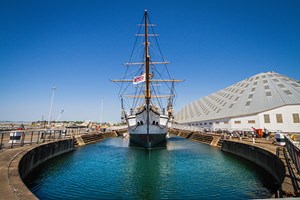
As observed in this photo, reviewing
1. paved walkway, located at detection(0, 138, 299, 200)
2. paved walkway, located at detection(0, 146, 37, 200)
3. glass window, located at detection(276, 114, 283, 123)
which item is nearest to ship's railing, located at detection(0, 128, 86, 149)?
paved walkway, located at detection(0, 138, 299, 200)

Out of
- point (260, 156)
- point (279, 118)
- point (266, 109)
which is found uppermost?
point (266, 109)

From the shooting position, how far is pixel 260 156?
1534 cm

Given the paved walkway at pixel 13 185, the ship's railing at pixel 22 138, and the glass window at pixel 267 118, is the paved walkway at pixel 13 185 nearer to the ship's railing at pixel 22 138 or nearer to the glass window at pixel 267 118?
the ship's railing at pixel 22 138

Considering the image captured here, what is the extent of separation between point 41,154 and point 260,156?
2049cm

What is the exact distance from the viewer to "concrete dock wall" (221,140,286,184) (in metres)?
10.8

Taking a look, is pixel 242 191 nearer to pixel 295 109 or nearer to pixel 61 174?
pixel 61 174

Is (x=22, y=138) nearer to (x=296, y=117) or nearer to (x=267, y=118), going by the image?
(x=267, y=118)

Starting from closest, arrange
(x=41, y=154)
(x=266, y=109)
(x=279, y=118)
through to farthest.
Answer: (x=41, y=154) < (x=279, y=118) < (x=266, y=109)

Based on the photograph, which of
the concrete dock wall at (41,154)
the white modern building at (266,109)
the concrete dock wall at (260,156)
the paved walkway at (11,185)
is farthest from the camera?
the white modern building at (266,109)

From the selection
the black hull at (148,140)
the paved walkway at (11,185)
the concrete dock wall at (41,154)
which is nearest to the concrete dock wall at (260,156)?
the black hull at (148,140)

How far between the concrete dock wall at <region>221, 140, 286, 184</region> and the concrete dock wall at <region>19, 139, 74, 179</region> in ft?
52.1

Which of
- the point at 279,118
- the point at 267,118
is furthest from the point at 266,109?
the point at 279,118

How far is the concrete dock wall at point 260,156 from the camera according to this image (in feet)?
35.5

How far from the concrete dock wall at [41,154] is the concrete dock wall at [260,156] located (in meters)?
15.9
